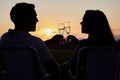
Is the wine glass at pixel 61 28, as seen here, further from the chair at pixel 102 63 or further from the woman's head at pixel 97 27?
the chair at pixel 102 63

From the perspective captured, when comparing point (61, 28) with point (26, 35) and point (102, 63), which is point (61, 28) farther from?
point (102, 63)

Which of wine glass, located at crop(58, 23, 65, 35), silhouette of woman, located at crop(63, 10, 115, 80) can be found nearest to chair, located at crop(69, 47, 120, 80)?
silhouette of woman, located at crop(63, 10, 115, 80)

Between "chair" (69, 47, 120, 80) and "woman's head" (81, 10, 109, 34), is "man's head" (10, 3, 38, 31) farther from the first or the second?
"chair" (69, 47, 120, 80)

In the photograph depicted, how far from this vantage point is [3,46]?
20.8 ft

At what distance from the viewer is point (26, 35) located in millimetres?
6504

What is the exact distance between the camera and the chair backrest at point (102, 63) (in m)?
6.13

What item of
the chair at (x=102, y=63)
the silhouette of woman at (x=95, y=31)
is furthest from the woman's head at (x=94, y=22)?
the chair at (x=102, y=63)

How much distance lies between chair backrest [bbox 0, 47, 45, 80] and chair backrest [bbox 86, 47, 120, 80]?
64 cm

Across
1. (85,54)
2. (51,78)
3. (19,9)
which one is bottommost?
(51,78)

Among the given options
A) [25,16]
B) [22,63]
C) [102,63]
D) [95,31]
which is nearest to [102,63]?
[102,63]

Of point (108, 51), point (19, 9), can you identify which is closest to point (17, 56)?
point (19, 9)

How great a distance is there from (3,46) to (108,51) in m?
1.35

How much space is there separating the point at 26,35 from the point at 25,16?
0.97 feet

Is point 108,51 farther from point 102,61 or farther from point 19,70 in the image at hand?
point 19,70
